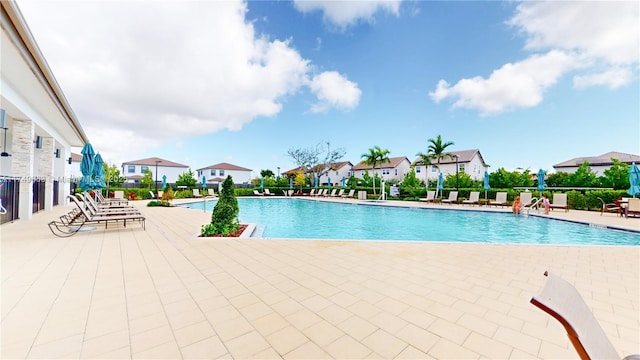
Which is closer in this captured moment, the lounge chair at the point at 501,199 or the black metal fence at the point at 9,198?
the black metal fence at the point at 9,198

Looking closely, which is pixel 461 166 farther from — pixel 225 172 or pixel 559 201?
pixel 225 172

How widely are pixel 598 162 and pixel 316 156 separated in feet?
138

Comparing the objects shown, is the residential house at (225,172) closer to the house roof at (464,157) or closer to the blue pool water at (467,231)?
the house roof at (464,157)

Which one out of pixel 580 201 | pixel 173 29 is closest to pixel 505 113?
pixel 580 201

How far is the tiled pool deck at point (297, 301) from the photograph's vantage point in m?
2.24

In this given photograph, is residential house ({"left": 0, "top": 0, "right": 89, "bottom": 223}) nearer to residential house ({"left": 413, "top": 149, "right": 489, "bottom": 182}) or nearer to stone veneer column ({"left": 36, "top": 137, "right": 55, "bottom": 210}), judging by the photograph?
stone veneer column ({"left": 36, "top": 137, "right": 55, "bottom": 210})

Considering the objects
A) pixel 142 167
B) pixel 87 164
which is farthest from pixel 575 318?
pixel 142 167

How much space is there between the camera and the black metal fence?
8.25m

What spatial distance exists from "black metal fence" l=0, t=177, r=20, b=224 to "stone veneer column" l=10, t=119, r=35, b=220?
16 cm

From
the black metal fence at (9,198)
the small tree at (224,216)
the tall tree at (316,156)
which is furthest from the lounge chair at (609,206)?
the tall tree at (316,156)

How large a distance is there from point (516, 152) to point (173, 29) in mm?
38002

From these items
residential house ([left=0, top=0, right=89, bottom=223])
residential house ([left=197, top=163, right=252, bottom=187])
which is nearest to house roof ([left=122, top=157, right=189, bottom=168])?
residential house ([left=197, top=163, right=252, bottom=187])

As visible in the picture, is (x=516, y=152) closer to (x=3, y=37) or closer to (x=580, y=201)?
(x=580, y=201)

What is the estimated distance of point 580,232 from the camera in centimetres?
913
